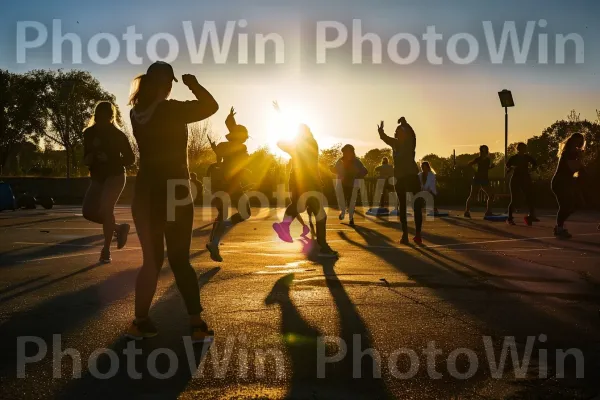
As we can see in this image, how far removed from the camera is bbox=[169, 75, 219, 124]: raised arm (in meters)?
4.69

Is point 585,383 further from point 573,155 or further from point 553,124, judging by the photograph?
point 553,124

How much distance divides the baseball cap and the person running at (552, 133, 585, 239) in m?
10.1

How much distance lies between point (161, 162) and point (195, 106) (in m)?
0.44

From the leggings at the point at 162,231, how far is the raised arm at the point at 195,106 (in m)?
0.48

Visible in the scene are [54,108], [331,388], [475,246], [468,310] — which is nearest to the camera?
[331,388]

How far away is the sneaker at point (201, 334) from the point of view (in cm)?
462

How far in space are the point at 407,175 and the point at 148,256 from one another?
7.48 m

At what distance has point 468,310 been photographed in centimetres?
571

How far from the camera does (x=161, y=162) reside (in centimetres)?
471

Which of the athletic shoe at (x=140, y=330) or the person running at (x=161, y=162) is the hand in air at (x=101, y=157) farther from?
the athletic shoe at (x=140, y=330)

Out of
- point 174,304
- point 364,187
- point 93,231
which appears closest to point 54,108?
point 364,187

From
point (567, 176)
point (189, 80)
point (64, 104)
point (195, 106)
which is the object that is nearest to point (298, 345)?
point (195, 106)

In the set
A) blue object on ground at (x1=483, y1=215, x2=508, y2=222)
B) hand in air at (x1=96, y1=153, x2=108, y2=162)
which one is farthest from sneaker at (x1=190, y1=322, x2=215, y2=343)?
blue object on ground at (x1=483, y1=215, x2=508, y2=222)

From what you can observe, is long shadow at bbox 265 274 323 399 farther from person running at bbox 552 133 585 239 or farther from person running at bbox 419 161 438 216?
person running at bbox 419 161 438 216
